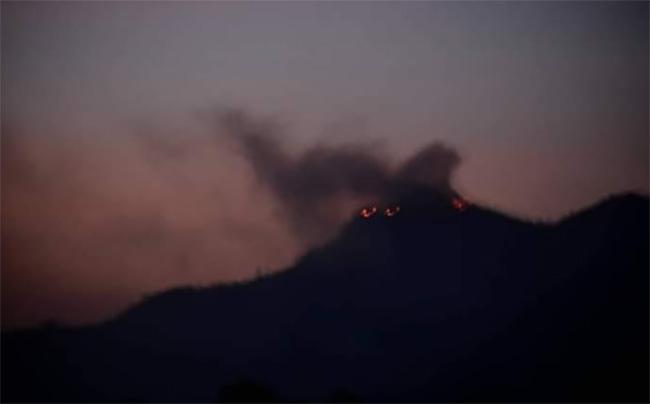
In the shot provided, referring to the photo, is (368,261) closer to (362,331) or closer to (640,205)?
(362,331)

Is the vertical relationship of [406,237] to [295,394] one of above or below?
above

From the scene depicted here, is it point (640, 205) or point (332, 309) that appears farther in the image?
point (332, 309)

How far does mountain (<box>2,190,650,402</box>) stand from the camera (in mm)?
14773

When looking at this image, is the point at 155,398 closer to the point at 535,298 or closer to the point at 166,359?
the point at 166,359

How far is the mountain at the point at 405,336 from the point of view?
48.5 feet

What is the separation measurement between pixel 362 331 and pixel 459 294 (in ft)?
13.2

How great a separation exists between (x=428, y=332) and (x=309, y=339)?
401cm

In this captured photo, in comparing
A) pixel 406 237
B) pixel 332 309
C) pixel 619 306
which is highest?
pixel 406 237

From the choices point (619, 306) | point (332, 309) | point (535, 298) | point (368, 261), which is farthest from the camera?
point (368, 261)

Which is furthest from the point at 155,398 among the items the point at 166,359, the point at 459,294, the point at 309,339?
the point at 459,294

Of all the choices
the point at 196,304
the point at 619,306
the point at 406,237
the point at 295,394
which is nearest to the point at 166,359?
the point at 196,304

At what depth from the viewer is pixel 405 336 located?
18.2 meters

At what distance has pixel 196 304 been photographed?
17.8 meters

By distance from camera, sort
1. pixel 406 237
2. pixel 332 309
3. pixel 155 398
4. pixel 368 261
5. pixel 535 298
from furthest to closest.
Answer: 1. pixel 406 237
2. pixel 368 261
3. pixel 332 309
4. pixel 535 298
5. pixel 155 398
